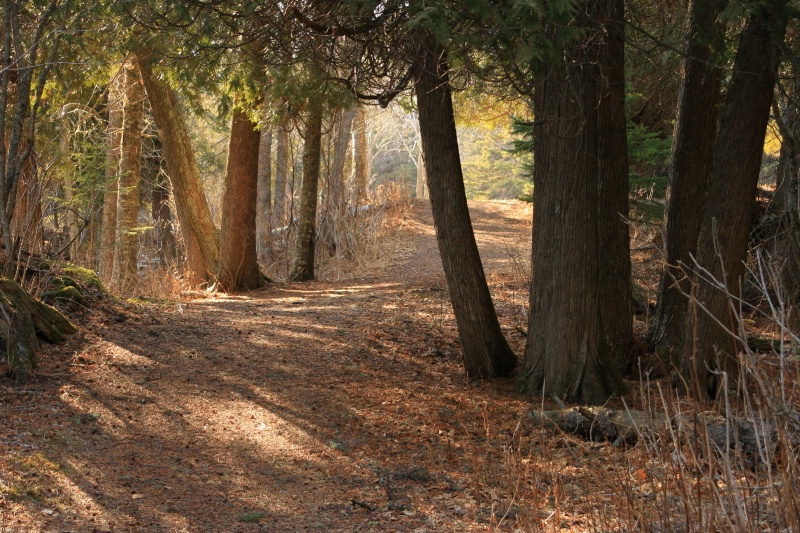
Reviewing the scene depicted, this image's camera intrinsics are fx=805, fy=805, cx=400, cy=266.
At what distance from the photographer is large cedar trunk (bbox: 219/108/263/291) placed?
1202cm

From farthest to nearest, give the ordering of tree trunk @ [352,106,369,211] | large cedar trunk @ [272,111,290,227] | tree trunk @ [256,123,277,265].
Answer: tree trunk @ [352,106,369,211] → large cedar trunk @ [272,111,290,227] → tree trunk @ [256,123,277,265]

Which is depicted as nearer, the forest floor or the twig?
the forest floor

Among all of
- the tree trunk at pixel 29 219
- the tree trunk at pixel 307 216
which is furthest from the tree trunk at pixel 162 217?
the tree trunk at pixel 29 219

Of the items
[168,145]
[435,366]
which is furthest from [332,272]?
[435,366]

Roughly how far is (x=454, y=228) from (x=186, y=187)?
5.87m

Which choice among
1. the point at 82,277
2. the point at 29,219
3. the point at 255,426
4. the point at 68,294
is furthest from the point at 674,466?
the point at 82,277

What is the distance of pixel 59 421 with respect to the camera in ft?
17.7

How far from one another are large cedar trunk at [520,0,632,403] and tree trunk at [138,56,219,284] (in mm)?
6344

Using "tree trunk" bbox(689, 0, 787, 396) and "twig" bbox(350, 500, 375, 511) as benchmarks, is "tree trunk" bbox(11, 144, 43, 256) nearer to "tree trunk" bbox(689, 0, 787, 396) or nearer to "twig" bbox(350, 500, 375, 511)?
"twig" bbox(350, 500, 375, 511)

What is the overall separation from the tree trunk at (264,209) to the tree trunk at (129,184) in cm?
311

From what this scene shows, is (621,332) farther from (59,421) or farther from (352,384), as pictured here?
(59,421)

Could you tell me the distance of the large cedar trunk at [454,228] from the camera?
280 inches

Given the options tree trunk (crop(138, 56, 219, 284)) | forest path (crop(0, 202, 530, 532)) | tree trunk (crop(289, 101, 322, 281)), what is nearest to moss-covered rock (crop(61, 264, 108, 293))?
forest path (crop(0, 202, 530, 532))

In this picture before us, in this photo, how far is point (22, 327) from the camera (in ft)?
20.2
